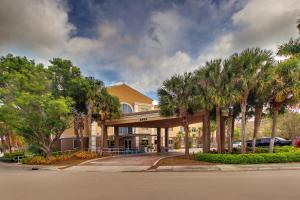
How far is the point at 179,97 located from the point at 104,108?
1074cm

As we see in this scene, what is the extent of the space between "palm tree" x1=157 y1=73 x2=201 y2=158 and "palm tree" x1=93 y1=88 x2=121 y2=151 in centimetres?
823

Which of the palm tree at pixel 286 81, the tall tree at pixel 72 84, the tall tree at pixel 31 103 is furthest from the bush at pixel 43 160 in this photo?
the palm tree at pixel 286 81

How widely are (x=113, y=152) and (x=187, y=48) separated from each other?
69.0 ft

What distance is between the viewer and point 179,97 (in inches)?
1102

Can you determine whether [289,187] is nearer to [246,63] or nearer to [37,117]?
[246,63]

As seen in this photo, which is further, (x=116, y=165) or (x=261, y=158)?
(x=116, y=165)

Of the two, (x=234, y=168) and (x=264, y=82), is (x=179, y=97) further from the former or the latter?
(x=234, y=168)

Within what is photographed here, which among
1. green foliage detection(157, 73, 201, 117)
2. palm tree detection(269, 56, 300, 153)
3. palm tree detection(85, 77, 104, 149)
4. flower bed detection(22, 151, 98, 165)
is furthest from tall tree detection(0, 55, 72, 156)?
palm tree detection(269, 56, 300, 153)

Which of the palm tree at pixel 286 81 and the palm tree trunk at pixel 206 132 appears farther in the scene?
the palm tree trunk at pixel 206 132

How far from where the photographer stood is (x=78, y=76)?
116ft

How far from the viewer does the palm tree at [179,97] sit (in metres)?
27.3

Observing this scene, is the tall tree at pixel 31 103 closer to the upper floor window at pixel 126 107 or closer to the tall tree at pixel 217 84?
the tall tree at pixel 217 84

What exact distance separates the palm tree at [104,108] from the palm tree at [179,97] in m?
8.23

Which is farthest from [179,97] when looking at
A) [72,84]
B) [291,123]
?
[291,123]
